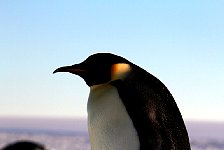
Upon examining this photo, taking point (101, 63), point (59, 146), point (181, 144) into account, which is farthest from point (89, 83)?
point (59, 146)

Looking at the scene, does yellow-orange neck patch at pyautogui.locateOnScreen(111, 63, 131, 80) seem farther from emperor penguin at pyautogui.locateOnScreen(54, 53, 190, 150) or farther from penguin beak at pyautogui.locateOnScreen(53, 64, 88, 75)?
penguin beak at pyautogui.locateOnScreen(53, 64, 88, 75)

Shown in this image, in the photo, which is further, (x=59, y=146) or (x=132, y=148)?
(x=59, y=146)

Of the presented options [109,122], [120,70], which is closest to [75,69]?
[120,70]

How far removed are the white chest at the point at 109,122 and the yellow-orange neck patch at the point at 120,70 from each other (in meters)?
0.09

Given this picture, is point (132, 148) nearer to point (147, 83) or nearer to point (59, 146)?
point (147, 83)

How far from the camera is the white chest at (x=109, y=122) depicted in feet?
14.6

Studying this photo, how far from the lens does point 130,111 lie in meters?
4.49

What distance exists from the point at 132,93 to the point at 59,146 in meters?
46.2

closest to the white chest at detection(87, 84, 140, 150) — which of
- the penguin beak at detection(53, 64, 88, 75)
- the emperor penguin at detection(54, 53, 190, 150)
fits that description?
the emperor penguin at detection(54, 53, 190, 150)

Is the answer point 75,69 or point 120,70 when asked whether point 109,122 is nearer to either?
point 120,70

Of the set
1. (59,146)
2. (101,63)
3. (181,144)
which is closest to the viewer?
(181,144)

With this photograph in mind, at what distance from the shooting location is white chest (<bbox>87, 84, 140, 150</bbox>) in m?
4.45

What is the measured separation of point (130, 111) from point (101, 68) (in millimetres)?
394

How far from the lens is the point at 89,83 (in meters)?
4.75
